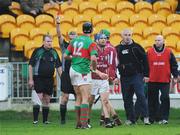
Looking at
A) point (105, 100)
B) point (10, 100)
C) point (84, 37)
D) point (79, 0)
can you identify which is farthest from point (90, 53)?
point (79, 0)

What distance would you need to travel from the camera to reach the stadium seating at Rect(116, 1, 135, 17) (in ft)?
93.2

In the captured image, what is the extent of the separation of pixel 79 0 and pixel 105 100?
1136 cm

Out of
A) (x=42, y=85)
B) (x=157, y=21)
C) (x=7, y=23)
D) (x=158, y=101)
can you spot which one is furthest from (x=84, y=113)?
(x=157, y=21)

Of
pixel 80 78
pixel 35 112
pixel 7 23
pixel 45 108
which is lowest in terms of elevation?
pixel 35 112

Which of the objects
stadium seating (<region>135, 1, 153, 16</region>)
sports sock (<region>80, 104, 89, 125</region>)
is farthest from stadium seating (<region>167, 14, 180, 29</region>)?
sports sock (<region>80, 104, 89, 125</region>)

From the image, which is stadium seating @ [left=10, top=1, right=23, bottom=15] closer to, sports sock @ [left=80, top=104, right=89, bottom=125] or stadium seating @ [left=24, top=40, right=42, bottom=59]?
stadium seating @ [left=24, top=40, right=42, bottom=59]

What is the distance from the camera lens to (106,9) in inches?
1118

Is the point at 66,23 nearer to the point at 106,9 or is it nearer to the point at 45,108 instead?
the point at 106,9

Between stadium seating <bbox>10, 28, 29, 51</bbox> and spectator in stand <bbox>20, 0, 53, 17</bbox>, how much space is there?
1.78m

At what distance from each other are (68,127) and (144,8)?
37.2 feet

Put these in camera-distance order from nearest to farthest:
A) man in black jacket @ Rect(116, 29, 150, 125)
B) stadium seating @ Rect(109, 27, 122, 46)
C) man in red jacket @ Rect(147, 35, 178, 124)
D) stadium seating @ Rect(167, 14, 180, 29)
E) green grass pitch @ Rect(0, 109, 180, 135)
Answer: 1. green grass pitch @ Rect(0, 109, 180, 135)
2. man in black jacket @ Rect(116, 29, 150, 125)
3. man in red jacket @ Rect(147, 35, 178, 124)
4. stadium seating @ Rect(109, 27, 122, 46)
5. stadium seating @ Rect(167, 14, 180, 29)

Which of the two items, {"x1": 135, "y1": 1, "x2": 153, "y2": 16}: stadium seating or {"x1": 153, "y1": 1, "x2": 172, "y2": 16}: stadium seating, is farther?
{"x1": 153, "y1": 1, "x2": 172, "y2": 16}: stadium seating

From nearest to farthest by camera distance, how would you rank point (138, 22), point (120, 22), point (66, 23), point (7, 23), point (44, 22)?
1. point (7, 23)
2. point (44, 22)
3. point (66, 23)
4. point (120, 22)
5. point (138, 22)

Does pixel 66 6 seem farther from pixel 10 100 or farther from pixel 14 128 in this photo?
pixel 14 128
